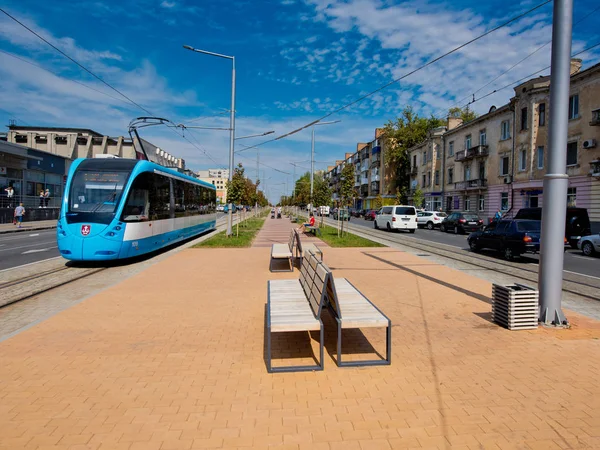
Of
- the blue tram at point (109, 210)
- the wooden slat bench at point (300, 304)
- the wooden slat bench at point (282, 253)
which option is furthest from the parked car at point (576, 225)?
the blue tram at point (109, 210)

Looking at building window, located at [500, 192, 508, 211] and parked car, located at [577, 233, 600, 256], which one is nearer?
parked car, located at [577, 233, 600, 256]

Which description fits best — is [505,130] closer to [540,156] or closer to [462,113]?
[540,156]

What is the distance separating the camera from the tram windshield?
10484mm

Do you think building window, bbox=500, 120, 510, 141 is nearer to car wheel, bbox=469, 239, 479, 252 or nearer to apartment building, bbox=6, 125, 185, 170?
car wheel, bbox=469, 239, 479, 252

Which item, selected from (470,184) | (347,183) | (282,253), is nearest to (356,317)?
(282,253)

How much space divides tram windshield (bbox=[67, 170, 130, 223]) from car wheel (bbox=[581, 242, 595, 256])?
16.8 metres

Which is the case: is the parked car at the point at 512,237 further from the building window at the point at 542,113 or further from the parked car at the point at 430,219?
the building window at the point at 542,113

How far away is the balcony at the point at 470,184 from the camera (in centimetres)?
3824

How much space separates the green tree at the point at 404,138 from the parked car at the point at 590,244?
48058 mm

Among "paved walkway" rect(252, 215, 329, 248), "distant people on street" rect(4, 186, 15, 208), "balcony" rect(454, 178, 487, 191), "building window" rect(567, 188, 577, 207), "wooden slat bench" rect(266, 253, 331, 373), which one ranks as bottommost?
"paved walkway" rect(252, 215, 329, 248)

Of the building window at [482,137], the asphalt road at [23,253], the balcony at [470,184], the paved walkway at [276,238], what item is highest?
the building window at [482,137]

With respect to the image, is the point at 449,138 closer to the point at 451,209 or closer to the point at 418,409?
the point at 451,209

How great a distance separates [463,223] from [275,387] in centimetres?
2575

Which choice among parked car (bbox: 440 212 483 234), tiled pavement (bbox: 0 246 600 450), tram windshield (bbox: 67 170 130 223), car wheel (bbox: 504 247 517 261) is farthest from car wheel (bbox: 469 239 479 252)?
tram windshield (bbox: 67 170 130 223)
